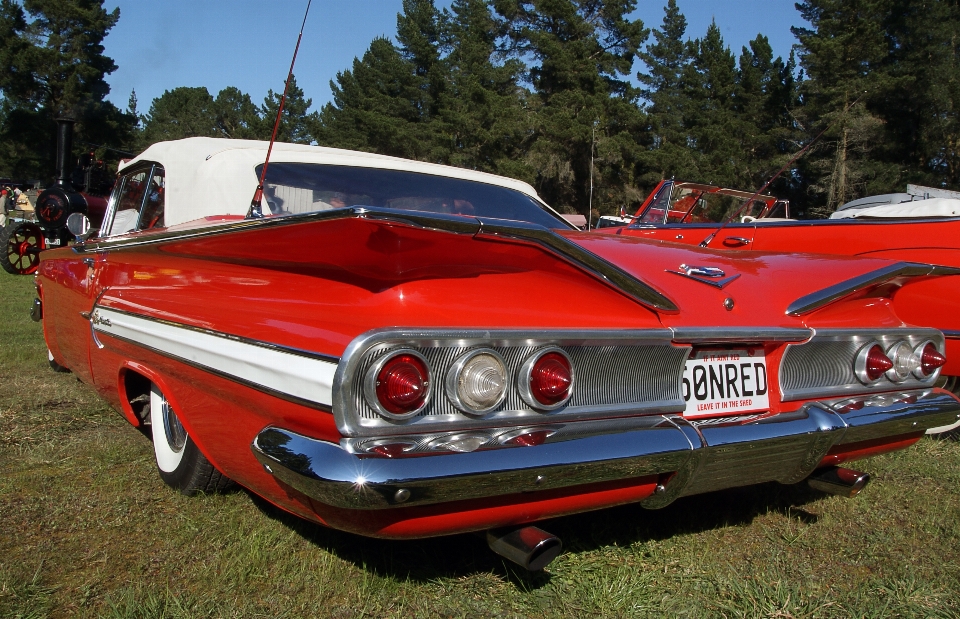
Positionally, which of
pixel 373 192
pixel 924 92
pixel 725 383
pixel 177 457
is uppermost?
pixel 924 92

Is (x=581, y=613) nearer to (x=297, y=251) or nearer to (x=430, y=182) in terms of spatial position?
(x=297, y=251)

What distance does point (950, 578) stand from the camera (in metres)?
2.28

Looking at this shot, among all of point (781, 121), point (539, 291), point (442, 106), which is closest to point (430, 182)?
point (539, 291)

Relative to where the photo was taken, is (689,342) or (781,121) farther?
(781,121)

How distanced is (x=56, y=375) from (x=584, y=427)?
4377 mm

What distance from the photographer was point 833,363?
2.38 metres

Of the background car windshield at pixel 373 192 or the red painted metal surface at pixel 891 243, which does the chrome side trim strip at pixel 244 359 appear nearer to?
the background car windshield at pixel 373 192

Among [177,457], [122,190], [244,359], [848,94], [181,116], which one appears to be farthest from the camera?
[181,116]

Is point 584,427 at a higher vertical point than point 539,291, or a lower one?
lower

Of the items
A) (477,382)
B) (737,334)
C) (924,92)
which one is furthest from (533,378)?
(924,92)

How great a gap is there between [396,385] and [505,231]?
0.42 meters

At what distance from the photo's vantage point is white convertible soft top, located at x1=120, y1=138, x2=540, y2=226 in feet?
9.78

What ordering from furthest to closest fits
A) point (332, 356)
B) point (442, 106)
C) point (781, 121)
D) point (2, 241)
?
point (442, 106) < point (781, 121) < point (2, 241) < point (332, 356)

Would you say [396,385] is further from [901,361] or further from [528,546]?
[901,361]
